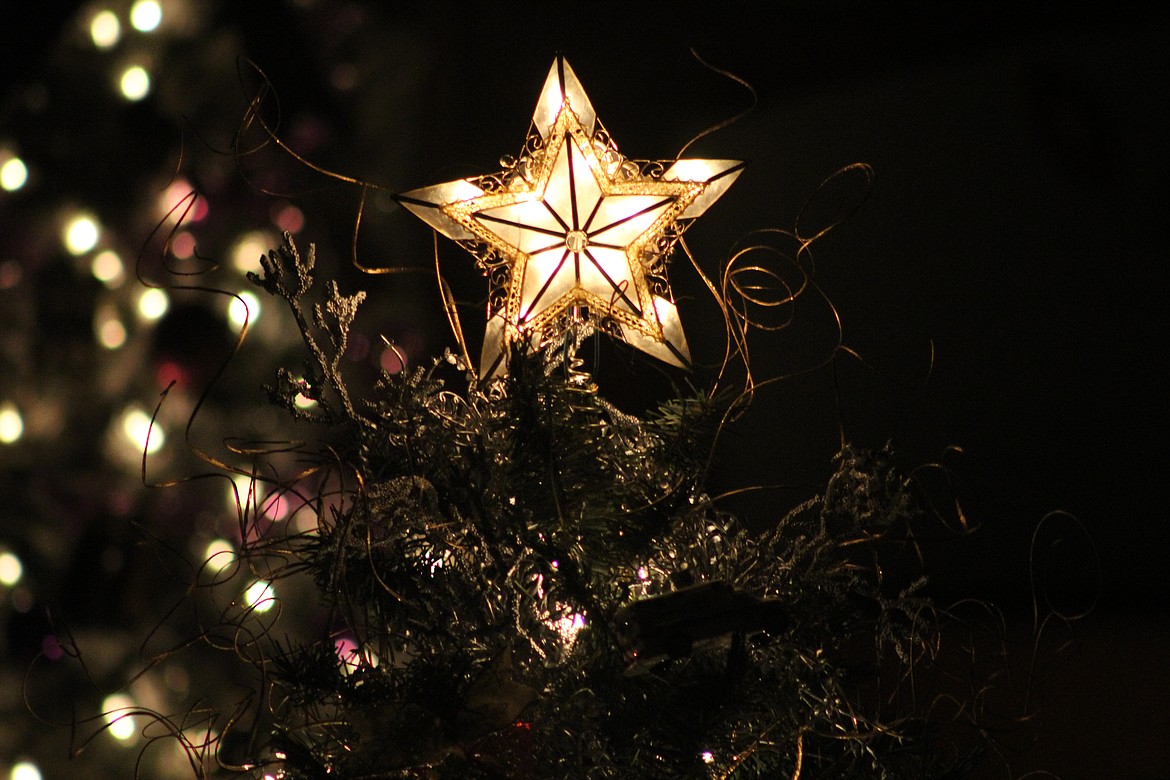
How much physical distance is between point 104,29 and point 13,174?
21 centimetres

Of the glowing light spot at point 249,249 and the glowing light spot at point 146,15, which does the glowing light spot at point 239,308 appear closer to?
the glowing light spot at point 249,249

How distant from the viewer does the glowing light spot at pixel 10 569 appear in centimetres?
96

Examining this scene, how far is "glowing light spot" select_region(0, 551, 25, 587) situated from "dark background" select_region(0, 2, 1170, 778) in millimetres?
42

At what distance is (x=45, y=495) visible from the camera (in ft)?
3.21

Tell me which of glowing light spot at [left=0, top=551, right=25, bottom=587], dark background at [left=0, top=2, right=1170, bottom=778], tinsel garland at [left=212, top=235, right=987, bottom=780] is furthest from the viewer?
glowing light spot at [left=0, top=551, right=25, bottom=587]

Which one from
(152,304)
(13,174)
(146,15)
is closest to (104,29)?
(146,15)

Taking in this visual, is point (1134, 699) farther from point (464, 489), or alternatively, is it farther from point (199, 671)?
point (199, 671)

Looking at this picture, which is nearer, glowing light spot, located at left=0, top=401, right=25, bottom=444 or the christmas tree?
the christmas tree

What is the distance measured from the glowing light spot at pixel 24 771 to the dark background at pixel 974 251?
142mm

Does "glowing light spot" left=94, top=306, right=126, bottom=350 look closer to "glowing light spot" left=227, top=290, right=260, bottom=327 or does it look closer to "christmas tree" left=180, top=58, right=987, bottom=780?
"glowing light spot" left=227, top=290, right=260, bottom=327

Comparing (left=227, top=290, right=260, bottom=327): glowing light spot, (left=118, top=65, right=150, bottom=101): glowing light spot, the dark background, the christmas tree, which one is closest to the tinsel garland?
the christmas tree

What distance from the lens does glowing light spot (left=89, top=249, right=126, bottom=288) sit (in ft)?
3.36

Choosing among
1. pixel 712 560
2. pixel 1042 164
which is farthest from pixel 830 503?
pixel 1042 164

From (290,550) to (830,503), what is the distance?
27cm
